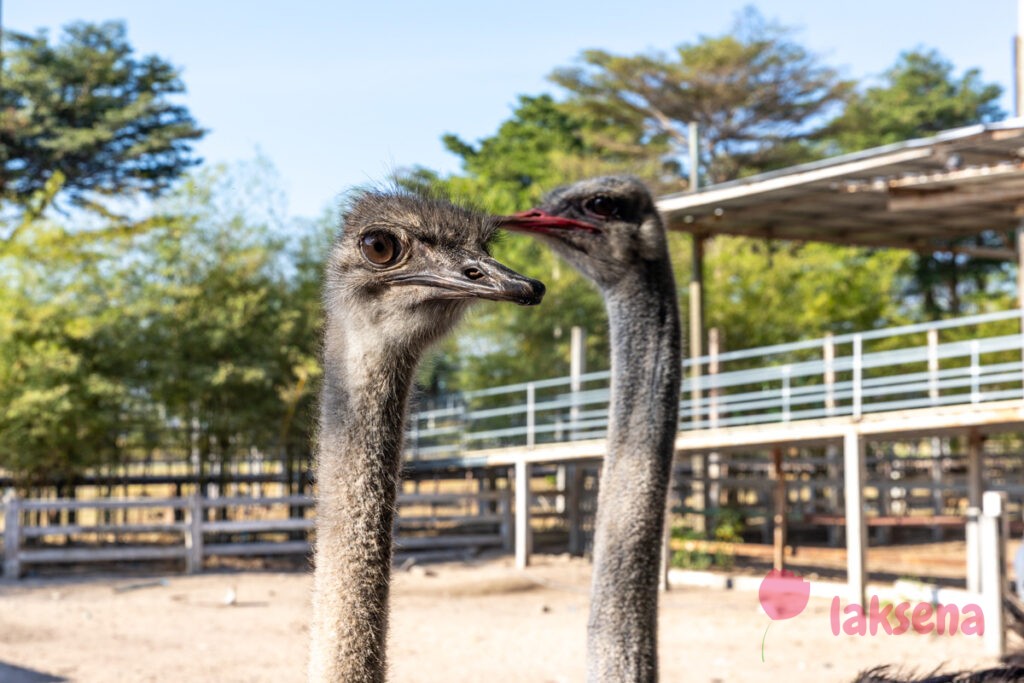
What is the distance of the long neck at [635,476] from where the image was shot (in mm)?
3199

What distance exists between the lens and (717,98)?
29.2 m

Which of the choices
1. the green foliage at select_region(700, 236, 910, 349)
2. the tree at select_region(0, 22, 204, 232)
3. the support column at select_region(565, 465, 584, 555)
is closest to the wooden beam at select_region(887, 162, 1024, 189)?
the support column at select_region(565, 465, 584, 555)

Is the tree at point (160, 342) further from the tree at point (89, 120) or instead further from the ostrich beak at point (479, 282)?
the ostrich beak at point (479, 282)

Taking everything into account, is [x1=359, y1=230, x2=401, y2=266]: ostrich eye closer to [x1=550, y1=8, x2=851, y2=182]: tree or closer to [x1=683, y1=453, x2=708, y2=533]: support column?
[x1=683, y1=453, x2=708, y2=533]: support column

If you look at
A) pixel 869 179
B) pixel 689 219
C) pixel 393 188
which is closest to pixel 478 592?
pixel 689 219

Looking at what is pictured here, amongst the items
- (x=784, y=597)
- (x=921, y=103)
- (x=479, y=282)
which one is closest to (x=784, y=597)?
(x=784, y=597)

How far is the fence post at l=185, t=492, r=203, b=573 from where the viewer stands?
1513 centimetres

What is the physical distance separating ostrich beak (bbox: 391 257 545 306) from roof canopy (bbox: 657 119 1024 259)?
708cm

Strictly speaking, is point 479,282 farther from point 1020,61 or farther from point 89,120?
point 89,120

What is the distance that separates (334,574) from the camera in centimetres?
225

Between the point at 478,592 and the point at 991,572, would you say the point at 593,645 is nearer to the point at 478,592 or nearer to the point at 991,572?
the point at 991,572

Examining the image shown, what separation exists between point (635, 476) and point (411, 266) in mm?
1337

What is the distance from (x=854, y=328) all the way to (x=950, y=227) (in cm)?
864

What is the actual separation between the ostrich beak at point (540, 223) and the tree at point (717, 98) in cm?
2539
